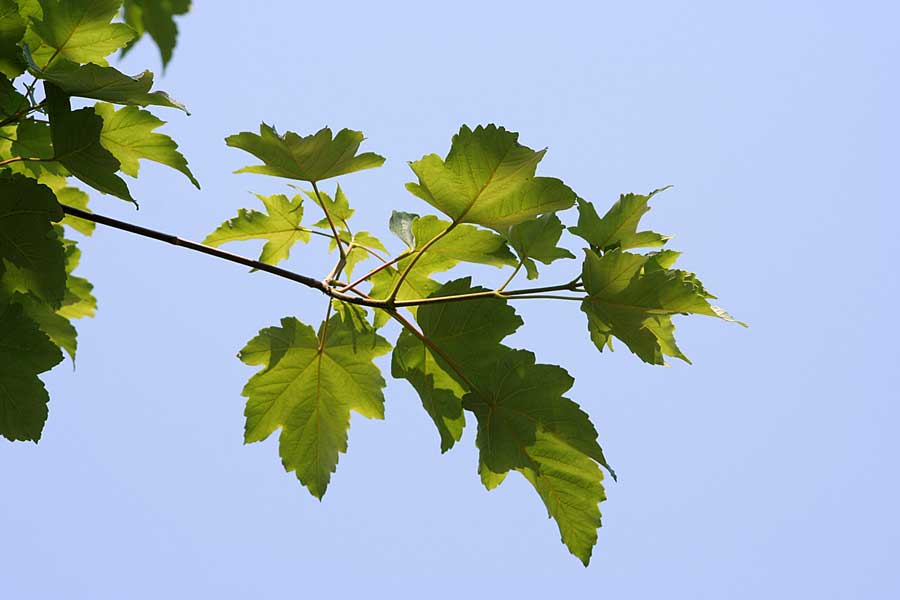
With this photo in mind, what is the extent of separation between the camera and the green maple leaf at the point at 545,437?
202 centimetres

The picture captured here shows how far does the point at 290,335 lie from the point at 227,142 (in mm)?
522

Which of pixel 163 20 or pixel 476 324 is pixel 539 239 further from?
pixel 163 20

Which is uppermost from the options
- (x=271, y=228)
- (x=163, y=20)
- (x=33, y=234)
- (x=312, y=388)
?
(x=271, y=228)

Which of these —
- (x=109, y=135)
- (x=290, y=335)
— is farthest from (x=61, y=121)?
(x=290, y=335)

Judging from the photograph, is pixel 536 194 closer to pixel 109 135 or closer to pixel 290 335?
pixel 290 335

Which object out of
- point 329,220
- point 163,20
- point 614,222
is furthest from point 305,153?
point 163,20

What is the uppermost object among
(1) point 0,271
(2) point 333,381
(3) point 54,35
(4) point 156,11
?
(3) point 54,35

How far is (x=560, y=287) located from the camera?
1.97 metres

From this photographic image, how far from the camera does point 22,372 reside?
185 centimetres

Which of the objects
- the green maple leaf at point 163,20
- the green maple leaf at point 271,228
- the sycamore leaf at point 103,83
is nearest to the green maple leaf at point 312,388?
the green maple leaf at point 271,228

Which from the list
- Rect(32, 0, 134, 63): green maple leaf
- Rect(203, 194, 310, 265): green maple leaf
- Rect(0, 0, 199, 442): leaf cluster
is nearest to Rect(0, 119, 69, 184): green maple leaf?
Rect(0, 0, 199, 442): leaf cluster

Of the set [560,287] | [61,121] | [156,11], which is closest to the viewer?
[156,11]

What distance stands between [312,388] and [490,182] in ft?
2.43

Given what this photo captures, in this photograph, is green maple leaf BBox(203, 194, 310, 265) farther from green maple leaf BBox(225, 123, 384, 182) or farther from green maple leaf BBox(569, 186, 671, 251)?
green maple leaf BBox(569, 186, 671, 251)
